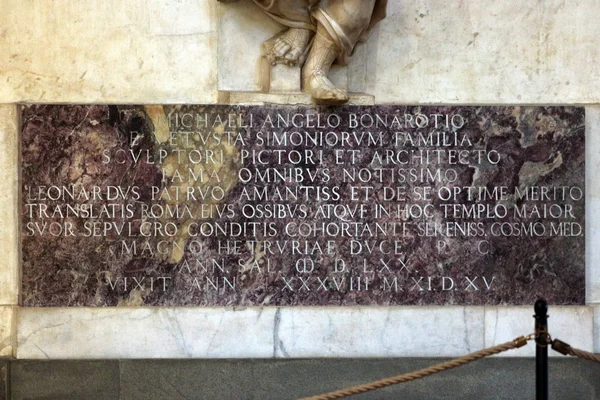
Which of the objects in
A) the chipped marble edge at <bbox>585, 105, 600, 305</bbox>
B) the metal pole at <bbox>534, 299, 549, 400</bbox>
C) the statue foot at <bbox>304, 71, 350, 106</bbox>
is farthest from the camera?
the chipped marble edge at <bbox>585, 105, 600, 305</bbox>

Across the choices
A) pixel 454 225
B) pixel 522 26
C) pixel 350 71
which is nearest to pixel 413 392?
pixel 454 225

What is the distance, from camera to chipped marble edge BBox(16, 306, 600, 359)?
504 cm

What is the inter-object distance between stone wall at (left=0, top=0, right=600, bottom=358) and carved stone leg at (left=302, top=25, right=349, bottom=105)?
0.20 meters

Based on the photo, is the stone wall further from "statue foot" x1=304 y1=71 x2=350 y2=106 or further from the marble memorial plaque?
"statue foot" x1=304 y1=71 x2=350 y2=106

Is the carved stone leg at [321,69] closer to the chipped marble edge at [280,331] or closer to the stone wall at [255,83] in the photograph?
the stone wall at [255,83]

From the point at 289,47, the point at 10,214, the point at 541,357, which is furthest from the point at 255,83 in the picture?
the point at 541,357

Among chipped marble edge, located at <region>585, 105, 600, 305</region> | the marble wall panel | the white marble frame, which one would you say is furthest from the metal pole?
the marble wall panel

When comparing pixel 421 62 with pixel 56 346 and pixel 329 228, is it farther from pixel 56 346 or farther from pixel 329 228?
pixel 56 346

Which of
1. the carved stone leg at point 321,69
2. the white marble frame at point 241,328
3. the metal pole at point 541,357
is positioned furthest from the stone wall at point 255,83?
the metal pole at point 541,357

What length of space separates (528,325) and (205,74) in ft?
8.01

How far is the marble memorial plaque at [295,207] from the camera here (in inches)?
199

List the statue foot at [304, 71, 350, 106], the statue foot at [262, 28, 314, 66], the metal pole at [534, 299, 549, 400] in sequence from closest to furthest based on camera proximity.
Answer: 1. the metal pole at [534, 299, 549, 400]
2. the statue foot at [304, 71, 350, 106]
3. the statue foot at [262, 28, 314, 66]

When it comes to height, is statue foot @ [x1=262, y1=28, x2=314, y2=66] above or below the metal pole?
above

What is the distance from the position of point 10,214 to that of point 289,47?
192cm
